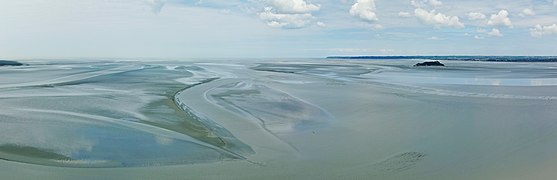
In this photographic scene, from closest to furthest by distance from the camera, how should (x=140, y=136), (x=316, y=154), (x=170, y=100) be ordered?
(x=316, y=154), (x=140, y=136), (x=170, y=100)

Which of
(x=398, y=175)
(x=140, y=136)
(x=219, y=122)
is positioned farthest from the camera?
(x=219, y=122)

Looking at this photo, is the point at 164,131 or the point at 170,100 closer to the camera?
the point at 164,131

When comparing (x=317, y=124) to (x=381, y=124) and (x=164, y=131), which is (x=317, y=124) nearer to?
(x=381, y=124)

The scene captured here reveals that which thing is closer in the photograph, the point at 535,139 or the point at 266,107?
the point at 535,139

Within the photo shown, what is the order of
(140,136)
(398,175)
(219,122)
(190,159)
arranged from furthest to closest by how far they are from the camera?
(219,122) → (140,136) → (190,159) → (398,175)

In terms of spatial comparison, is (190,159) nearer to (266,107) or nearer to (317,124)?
(317,124)

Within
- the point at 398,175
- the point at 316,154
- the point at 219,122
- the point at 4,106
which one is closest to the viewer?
the point at 398,175

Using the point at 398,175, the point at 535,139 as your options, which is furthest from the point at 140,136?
the point at 535,139

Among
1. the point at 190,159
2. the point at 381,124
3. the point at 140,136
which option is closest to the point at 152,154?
the point at 190,159

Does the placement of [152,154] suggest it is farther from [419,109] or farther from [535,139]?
[419,109]
